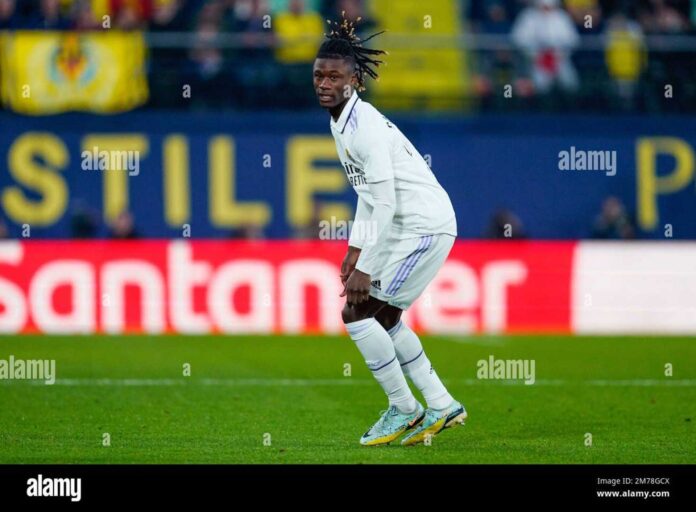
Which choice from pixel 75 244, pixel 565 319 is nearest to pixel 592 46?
pixel 565 319

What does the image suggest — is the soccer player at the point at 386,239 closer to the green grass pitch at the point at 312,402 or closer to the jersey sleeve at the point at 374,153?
the jersey sleeve at the point at 374,153

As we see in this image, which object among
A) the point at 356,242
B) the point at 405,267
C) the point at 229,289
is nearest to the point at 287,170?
the point at 229,289

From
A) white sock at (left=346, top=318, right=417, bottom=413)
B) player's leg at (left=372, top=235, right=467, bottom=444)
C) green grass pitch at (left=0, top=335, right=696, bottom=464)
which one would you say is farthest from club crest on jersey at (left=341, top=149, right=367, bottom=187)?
green grass pitch at (left=0, top=335, right=696, bottom=464)

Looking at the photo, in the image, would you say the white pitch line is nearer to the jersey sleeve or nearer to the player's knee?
the player's knee

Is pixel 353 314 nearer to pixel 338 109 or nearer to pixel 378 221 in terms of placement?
pixel 378 221

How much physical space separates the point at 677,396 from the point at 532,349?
3835 millimetres

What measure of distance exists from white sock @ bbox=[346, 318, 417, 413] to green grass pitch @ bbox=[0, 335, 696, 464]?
1.01 feet

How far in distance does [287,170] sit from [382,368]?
1120 centimetres

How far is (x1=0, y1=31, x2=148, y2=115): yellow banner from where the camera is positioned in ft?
62.5

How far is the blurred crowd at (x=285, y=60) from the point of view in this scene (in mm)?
19672

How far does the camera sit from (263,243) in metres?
17.1

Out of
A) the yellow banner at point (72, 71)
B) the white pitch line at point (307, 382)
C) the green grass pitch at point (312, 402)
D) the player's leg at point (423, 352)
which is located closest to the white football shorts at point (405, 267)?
the player's leg at point (423, 352)

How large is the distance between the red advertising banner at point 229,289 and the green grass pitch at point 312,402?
342 millimetres

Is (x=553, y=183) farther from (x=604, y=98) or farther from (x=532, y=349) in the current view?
(x=532, y=349)
